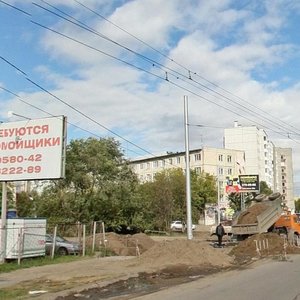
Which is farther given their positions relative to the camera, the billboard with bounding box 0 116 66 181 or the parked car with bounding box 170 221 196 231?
the parked car with bounding box 170 221 196 231

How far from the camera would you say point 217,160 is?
120500 mm

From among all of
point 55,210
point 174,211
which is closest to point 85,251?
point 55,210

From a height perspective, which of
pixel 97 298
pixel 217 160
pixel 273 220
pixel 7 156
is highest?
pixel 217 160

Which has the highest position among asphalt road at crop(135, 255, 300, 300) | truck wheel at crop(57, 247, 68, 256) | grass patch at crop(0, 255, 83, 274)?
truck wheel at crop(57, 247, 68, 256)

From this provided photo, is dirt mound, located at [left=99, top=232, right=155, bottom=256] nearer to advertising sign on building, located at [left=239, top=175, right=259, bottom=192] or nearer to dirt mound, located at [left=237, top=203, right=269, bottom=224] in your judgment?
dirt mound, located at [left=237, top=203, right=269, bottom=224]

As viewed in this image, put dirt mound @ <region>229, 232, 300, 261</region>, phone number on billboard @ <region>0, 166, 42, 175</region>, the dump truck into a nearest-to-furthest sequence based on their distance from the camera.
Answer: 1. phone number on billboard @ <region>0, 166, 42, 175</region>
2. dirt mound @ <region>229, 232, 300, 261</region>
3. the dump truck

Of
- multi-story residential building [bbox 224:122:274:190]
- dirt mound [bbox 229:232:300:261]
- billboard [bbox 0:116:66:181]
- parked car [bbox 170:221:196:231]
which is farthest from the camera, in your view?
multi-story residential building [bbox 224:122:274:190]

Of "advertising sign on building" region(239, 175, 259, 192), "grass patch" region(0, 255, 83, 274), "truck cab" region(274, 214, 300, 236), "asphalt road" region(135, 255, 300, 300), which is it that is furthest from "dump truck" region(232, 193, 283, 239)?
"advertising sign on building" region(239, 175, 259, 192)

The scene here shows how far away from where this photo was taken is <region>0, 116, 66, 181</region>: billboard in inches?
854

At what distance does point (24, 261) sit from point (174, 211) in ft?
157

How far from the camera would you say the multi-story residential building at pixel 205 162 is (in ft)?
391

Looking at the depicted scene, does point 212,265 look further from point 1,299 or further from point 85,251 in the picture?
point 1,299

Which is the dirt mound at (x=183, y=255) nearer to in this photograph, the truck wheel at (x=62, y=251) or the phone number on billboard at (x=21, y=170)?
the truck wheel at (x=62, y=251)

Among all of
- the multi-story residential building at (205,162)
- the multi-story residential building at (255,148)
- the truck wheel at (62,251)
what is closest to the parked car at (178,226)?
the multi-story residential building at (205,162)
